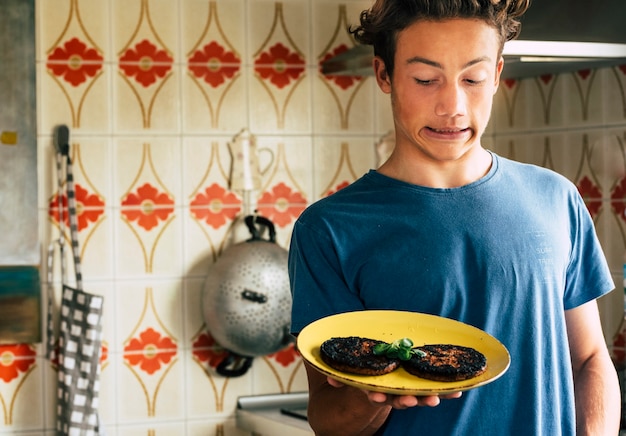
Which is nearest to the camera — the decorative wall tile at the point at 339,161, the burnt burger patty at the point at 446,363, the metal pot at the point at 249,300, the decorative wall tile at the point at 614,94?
the burnt burger patty at the point at 446,363

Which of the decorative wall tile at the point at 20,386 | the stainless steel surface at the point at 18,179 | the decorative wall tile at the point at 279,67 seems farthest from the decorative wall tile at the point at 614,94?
the decorative wall tile at the point at 20,386

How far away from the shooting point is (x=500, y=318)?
3.08 feet

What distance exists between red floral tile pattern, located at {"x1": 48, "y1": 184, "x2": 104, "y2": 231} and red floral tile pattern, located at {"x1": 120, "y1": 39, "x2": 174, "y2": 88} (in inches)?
12.2

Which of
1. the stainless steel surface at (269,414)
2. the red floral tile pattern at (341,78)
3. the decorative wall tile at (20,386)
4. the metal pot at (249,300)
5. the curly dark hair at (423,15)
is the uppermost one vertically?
the red floral tile pattern at (341,78)

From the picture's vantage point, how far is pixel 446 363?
0.87 meters

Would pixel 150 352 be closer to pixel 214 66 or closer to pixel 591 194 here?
pixel 214 66

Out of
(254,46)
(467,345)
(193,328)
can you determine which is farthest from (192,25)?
(467,345)

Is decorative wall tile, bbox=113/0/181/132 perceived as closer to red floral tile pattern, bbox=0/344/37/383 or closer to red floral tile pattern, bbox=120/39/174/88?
red floral tile pattern, bbox=120/39/174/88

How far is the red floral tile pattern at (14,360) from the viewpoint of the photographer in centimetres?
219

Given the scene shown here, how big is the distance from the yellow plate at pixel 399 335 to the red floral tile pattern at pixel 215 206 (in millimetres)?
1401

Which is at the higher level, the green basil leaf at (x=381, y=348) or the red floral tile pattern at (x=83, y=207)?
the red floral tile pattern at (x=83, y=207)

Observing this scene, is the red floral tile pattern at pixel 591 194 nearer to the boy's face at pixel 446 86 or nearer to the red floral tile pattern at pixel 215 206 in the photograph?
the red floral tile pattern at pixel 215 206

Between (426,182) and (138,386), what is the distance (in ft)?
4.79

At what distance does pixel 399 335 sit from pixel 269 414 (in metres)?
1.35
